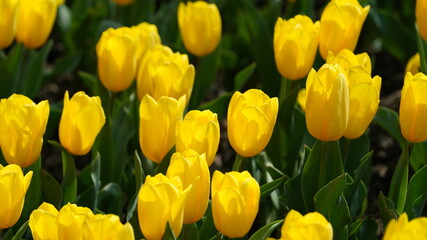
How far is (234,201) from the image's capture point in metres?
1.89

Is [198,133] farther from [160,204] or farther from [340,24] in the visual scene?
[340,24]

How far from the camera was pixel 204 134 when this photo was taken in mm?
2105

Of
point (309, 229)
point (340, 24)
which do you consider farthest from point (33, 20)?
point (309, 229)

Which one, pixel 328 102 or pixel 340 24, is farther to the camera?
pixel 340 24

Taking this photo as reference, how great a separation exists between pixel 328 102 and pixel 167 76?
Answer: 549mm

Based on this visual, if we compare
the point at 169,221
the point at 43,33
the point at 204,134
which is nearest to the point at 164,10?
the point at 43,33

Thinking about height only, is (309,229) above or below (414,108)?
above

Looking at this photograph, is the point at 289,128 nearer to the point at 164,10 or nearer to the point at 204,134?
the point at 204,134

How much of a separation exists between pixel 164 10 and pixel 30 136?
5.28 ft

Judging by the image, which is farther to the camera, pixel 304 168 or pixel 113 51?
pixel 113 51

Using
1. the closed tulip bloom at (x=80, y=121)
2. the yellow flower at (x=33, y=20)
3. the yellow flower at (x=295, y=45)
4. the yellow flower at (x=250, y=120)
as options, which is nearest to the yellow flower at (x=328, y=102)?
the yellow flower at (x=250, y=120)

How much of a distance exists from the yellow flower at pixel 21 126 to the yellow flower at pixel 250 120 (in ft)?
1.52

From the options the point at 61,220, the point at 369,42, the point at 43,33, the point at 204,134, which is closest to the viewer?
the point at 61,220

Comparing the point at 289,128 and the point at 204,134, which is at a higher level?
the point at 204,134
